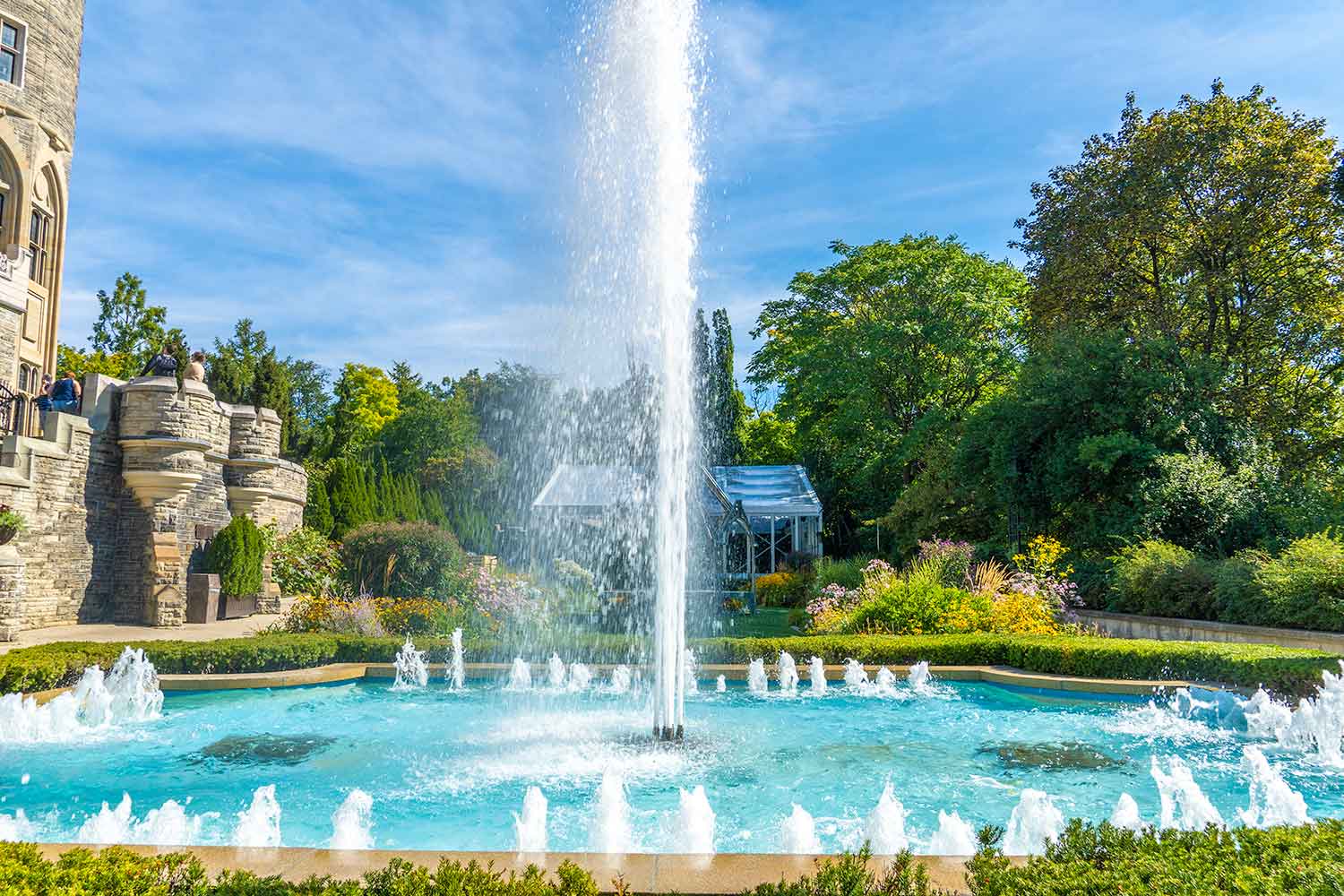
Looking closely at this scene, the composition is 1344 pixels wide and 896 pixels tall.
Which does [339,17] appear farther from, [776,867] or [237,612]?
[237,612]

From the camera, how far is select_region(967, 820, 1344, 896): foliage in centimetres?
309

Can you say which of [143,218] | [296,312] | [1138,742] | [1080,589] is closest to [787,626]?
[1080,589]

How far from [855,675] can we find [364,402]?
1613 inches

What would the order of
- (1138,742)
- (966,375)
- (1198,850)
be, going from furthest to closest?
(966,375)
(1138,742)
(1198,850)

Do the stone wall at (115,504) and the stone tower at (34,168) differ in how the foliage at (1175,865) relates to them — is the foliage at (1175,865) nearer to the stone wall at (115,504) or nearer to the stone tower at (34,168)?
the stone wall at (115,504)

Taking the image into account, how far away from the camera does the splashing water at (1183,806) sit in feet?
17.1

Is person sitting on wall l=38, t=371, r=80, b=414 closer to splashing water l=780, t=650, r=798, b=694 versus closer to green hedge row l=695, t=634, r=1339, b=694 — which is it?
green hedge row l=695, t=634, r=1339, b=694

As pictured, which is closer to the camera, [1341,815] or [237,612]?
[1341,815]

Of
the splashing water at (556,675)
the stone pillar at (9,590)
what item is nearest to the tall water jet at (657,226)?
the splashing water at (556,675)

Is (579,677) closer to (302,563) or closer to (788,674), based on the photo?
(788,674)

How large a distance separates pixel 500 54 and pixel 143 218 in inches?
508

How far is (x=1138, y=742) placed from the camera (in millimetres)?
7973

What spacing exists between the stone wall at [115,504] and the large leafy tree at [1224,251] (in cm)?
1903

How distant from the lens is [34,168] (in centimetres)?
2142
